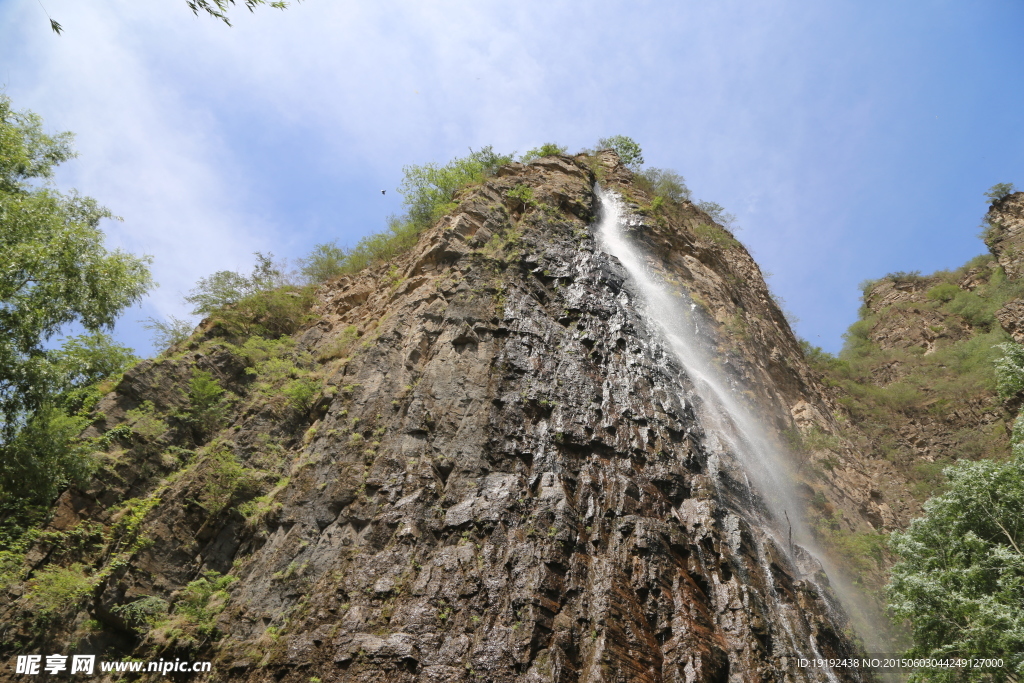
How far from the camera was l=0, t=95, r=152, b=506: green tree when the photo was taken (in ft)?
39.8

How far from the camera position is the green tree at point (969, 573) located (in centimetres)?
950

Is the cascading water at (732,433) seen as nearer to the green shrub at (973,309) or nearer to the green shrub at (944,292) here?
the green shrub at (973,309)

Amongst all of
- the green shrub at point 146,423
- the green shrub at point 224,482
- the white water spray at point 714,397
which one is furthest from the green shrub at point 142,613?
the white water spray at point 714,397

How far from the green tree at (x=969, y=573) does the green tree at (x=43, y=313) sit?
1821 cm

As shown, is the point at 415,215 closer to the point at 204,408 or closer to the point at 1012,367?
the point at 204,408

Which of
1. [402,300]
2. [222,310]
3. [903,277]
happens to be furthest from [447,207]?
[903,277]

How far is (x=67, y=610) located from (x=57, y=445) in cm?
379

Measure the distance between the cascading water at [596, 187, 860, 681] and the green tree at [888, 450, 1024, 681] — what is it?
1.81 m

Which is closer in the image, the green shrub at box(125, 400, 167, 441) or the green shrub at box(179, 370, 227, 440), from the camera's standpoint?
the green shrub at box(125, 400, 167, 441)

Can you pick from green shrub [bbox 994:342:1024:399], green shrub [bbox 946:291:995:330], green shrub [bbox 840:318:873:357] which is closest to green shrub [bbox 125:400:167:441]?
green shrub [bbox 994:342:1024:399]

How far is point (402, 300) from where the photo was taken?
1683cm

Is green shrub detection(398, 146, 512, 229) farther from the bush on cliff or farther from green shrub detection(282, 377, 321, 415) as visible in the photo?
green shrub detection(282, 377, 321, 415)

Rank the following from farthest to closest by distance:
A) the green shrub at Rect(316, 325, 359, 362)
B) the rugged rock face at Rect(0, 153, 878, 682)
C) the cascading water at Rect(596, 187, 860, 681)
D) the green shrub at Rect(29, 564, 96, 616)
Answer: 1. the green shrub at Rect(316, 325, 359, 362)
2. the cascading water at Rect(596, 187, 860, 681)
3. the green shrub at Rect(29, 564, 96, 616)
4. the rugged rock face at Rect(0, 153, 878, 682)

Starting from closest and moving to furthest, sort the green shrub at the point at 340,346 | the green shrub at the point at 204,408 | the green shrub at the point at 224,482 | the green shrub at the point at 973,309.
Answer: the green shrub at the point at 224,482 → the green shrub at the point at 204,408 → the green shrub at the point at 340,346 → the green shrub at the point at 973,309
